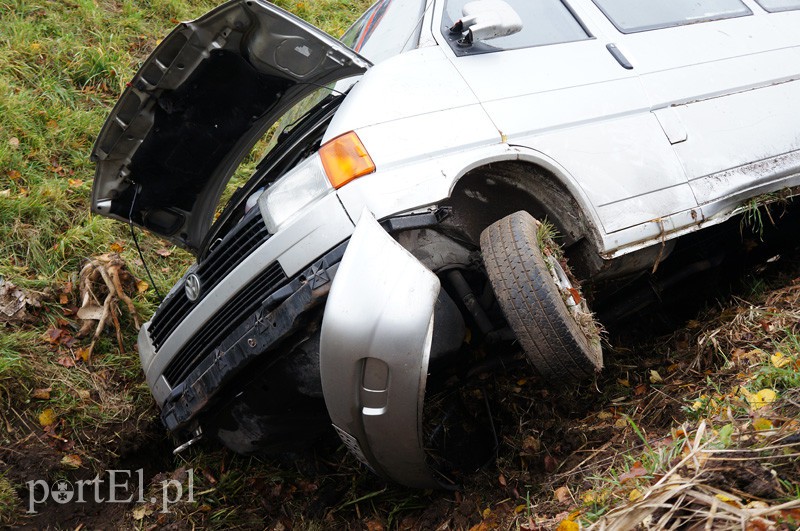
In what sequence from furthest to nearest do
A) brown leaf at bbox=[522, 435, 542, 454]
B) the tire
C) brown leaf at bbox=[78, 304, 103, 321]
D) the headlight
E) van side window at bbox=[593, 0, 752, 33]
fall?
brown leaf at bbox=[78, 304, 103, 321], van side window at bbox=[593, 0, 752, 33], brown leaf at bbox=[522, 435, 542, 454], the headlight, the tire

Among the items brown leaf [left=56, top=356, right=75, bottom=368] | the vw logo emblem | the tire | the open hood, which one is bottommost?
the tire

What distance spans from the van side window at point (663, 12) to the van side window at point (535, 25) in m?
0.24

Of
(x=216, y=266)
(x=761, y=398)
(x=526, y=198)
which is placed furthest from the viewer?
(x=526, y=198)

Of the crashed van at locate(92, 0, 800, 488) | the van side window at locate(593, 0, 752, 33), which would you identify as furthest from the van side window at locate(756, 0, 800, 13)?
the crashed van at locate(92, 0, 800, 488)

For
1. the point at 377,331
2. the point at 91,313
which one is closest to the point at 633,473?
the point at 377,331

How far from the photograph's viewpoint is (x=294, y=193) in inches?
110

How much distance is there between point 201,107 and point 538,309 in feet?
6.15

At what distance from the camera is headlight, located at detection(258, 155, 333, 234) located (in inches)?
108

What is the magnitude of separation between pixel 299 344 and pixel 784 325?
2146 mm

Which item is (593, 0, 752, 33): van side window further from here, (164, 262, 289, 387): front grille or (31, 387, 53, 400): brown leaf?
(31, 387, 53, 400): brown leaf

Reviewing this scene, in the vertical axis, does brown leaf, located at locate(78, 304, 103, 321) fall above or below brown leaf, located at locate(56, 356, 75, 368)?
above

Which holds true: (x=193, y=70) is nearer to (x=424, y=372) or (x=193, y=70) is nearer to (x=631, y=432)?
(x=424, y=372)

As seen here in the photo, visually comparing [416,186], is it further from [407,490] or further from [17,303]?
[17,303]

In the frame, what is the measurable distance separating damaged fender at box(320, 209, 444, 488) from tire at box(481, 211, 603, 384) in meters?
0.32
